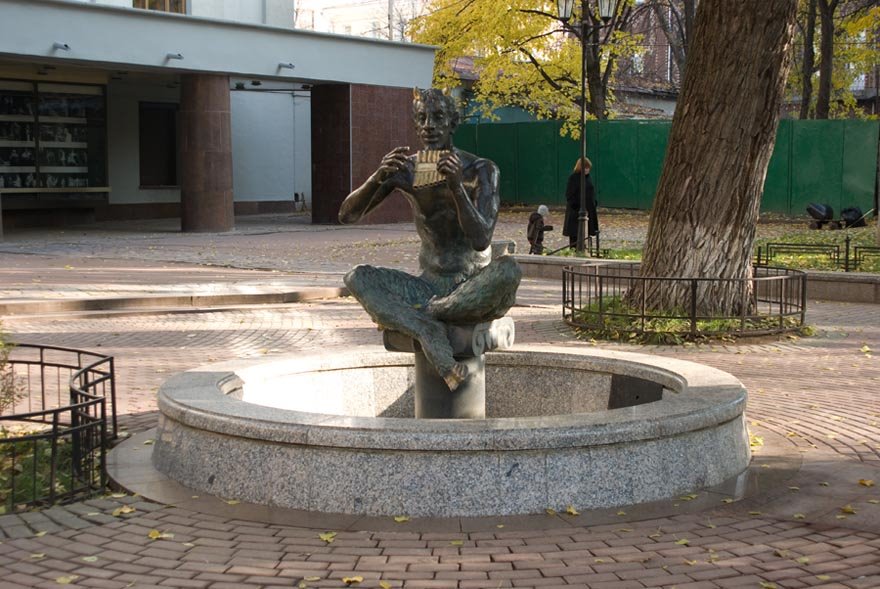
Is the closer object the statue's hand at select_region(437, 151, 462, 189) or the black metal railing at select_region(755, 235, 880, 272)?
the statue's hand at select_region(437, 151, 462, 189)

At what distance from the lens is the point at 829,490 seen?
6.64m

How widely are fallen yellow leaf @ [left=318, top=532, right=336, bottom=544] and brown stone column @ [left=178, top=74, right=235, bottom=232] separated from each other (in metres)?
24.0

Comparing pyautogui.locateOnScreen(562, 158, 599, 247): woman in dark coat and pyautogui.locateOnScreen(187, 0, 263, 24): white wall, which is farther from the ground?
pyautogui.locateOnScreen(187, 0, 263, 24): white wall

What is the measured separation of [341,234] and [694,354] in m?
18.8

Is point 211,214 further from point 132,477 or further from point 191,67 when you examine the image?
point 132,477

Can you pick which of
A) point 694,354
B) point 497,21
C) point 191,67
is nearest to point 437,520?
point 694,354

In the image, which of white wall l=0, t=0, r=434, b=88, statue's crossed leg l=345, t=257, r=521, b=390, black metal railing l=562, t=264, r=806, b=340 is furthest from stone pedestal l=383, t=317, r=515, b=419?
white wall l=0, t=0, r=434, b=88

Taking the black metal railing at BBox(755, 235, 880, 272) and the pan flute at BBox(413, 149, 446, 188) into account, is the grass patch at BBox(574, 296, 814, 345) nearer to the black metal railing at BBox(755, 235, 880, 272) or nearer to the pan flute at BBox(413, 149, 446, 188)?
the black metal railing at BBox(755, 235, 880, 272)

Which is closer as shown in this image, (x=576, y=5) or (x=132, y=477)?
(x=132, y=477)

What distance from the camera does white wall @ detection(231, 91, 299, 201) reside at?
38.4 meters

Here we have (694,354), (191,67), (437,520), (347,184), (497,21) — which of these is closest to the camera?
(437,520)

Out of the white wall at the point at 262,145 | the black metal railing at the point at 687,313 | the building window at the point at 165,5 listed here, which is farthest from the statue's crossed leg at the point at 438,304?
the white wall at the point at 262,145

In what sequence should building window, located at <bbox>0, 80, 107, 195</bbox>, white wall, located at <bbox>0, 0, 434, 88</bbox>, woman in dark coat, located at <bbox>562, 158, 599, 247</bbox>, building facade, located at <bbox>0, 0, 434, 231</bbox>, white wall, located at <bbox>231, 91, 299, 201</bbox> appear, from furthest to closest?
1. white wall, located at <bbox>231, 91, 299, 201</bbox>
2. building window, located at <bbox>0, 80, 107, 195</bbox>
3. building facade, located at <bbox>0, 0, 434, 231</bbox>
4. white wall, located at <bbox>0, 0, 434, 88</bbox>
5. woman in dark coat, located at <bbox>562, 158, 599, 247</bbox>

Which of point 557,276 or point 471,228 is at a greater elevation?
point 471,228
